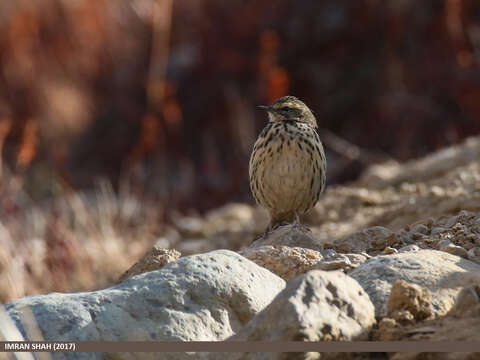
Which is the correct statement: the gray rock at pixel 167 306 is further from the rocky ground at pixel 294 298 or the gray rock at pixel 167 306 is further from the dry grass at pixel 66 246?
the dry grass at pixel 66 246

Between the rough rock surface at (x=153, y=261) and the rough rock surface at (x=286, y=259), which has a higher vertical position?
the rough rock surface at (x=153, y=261)

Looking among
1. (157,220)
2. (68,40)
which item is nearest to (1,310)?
(157,220)

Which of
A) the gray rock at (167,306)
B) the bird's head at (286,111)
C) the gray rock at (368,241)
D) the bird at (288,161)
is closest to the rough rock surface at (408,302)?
the gray rock at (167,306)

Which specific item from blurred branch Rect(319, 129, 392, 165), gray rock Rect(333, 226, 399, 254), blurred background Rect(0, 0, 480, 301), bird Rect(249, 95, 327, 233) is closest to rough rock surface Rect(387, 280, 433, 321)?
gray rock Rect(333, 226, 399, 254)

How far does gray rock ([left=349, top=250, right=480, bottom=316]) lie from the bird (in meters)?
2.27

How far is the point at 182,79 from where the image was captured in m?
14.0

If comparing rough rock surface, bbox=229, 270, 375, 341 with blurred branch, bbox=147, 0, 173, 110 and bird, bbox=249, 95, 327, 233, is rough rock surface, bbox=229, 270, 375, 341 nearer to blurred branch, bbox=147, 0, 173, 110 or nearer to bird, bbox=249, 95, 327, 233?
bird, bbox=249, 95, 327, 233

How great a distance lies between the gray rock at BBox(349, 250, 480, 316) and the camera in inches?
114

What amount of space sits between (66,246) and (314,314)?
554 cm

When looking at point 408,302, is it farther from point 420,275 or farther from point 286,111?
point 286,111

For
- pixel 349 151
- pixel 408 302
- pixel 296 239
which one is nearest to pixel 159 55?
pixel 349 151

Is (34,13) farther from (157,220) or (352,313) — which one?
(352,313)

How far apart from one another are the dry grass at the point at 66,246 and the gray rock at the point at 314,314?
4008 mm

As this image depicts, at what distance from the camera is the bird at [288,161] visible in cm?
542
